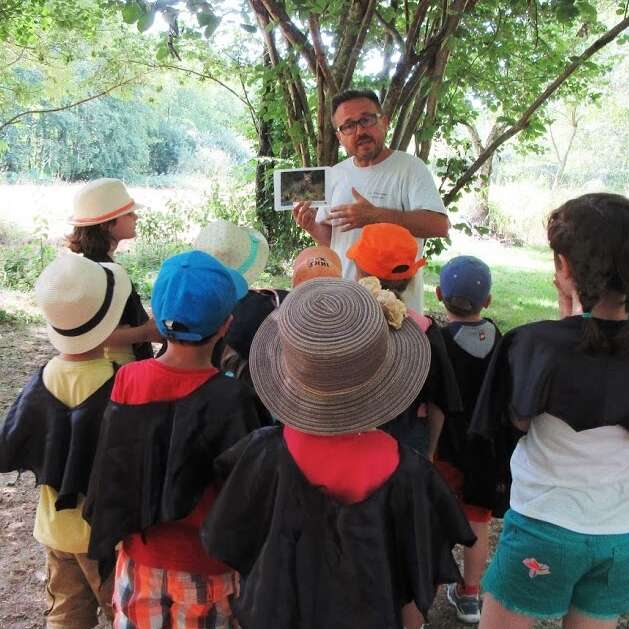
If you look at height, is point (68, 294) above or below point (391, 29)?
below

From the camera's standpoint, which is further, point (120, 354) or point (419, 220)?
point (419, 220)

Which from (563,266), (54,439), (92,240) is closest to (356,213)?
(92,240)

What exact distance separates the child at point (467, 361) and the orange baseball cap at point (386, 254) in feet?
1.03

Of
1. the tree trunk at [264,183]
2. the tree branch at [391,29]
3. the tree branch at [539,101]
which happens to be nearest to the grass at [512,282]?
the tree branch at [539,101]

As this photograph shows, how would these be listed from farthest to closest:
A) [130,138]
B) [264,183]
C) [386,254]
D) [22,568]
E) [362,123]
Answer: [130,138] → [264,183] → [362,123] → [22,568] → [386,254]

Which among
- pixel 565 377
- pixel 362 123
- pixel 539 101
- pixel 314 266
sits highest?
pixel 539 101

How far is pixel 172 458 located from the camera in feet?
5.03

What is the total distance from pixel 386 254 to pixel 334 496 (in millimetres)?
980

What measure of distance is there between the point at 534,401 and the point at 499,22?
428 cm

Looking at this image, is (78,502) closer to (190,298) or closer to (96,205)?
(190,298)

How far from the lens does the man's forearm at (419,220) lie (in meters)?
2.83

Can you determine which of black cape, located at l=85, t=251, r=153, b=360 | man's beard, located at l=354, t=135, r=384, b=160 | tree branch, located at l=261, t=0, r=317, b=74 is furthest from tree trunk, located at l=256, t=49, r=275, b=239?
black cape, located at l=85, t=251, r=153, b=360

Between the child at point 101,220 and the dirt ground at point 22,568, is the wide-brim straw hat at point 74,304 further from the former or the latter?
the dirt ground at point 22,568

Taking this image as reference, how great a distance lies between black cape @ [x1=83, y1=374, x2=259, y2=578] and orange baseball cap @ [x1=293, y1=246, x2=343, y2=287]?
26.2 inches
